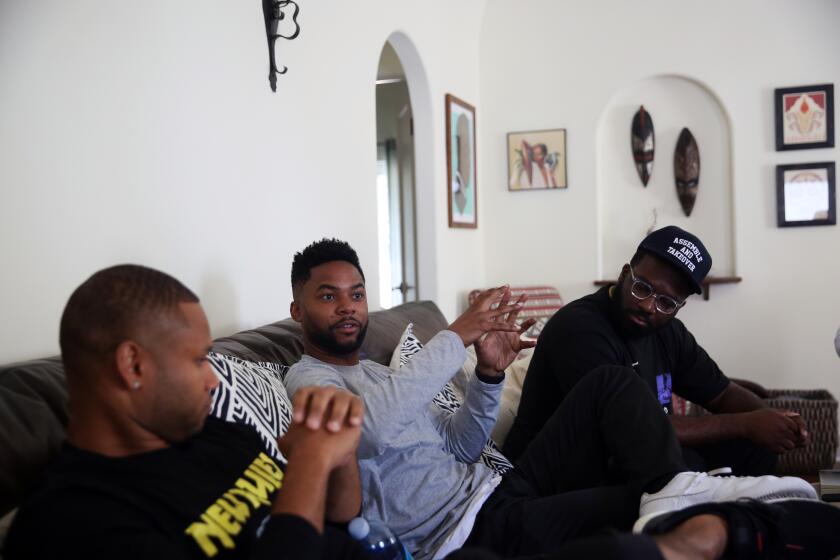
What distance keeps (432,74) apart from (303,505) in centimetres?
328

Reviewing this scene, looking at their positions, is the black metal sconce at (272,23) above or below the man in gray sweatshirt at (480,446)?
above

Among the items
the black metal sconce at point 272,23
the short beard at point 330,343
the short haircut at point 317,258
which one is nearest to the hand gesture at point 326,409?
the short beard at point 330,343

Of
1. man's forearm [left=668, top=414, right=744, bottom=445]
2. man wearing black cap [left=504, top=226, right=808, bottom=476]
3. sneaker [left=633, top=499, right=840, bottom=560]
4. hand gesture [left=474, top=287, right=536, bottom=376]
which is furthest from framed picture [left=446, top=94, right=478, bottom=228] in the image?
sneaker [left=633, top=499, right=840, bottom=560]

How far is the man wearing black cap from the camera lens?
2.06 meters

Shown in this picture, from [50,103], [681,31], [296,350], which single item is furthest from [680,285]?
[681,31]

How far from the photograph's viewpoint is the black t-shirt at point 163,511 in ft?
2.81

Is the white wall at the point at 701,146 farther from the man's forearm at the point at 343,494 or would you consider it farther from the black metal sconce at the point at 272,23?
the man's forearm at the point at 343,494

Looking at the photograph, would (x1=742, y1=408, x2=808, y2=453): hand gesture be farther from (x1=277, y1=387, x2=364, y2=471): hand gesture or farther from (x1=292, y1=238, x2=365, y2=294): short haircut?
(x1=277, y1=387, x2=364, y2=471): hand gesture

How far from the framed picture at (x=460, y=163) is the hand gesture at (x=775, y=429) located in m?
2.34

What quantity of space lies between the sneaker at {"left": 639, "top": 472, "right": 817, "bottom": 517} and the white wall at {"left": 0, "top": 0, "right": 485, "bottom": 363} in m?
1.21

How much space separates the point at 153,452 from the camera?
101 centimetres

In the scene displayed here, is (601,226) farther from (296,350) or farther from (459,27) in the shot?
(296,350)

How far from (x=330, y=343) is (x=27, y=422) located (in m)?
0.76

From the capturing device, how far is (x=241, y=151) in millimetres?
2154
